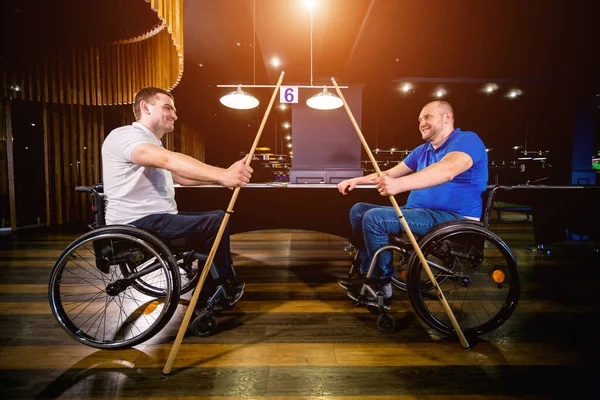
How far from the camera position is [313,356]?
1504mm

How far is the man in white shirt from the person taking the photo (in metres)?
1.44

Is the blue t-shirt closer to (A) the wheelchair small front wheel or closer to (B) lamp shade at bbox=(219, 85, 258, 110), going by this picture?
(A) the wheelchair small front wheel

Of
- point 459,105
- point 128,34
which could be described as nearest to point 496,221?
point 459,105

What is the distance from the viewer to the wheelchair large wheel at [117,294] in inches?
57.1

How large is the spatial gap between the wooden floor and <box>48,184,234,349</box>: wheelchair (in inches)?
5.3

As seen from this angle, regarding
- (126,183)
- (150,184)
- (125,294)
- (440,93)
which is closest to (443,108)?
(150,184)

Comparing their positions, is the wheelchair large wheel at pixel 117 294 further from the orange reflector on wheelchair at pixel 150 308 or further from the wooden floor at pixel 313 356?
the wooden floor at pixel 313 356

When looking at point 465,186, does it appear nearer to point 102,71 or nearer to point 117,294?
point 117,294

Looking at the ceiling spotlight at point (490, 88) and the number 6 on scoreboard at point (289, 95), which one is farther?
the ceiling spotlight at point (490, 88)

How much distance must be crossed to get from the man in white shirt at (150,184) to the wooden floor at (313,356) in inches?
16.2

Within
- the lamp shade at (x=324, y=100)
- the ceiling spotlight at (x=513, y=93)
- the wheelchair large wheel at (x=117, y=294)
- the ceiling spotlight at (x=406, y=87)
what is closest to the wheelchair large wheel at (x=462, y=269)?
the wheelchair large wheel at (x=117, y=294)

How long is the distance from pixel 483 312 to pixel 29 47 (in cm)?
Answer: 690

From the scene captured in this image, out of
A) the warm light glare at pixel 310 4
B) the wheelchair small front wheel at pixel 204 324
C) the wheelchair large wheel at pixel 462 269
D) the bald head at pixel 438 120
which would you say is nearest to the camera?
the wheelchair large wheel at pixel 462 269

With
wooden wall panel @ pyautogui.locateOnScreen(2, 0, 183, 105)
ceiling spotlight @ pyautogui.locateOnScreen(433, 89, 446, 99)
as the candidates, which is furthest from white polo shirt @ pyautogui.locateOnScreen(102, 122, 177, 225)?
ceiling spotlight @ pyautogui.locateOnScreen(433, 89, 446, 99)
